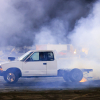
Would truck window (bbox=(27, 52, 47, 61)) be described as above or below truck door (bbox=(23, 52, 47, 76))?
above

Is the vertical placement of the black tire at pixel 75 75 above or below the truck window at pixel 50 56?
below

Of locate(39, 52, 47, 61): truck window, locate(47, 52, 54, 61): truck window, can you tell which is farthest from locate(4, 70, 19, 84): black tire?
locate(47, 52, 54, 61): truck window

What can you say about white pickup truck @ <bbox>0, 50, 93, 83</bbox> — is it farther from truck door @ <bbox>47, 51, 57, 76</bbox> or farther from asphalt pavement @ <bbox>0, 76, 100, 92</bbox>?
asphalt pavement @ <bbox>0, 76, 100, 92</bbox>

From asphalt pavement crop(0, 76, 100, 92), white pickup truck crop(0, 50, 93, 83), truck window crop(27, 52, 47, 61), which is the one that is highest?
truck window crop(27, 52, 47, 61)

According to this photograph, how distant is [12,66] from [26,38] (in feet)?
46.0

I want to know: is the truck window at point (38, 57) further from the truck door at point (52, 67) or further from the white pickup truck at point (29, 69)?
the truck door at point (52, 67)

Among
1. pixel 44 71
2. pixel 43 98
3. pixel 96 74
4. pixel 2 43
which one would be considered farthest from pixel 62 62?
pixel 2 43

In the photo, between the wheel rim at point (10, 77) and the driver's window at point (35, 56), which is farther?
the driver's window at point (35, 56)

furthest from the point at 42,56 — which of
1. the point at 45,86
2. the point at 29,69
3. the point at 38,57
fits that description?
the point at 45,86

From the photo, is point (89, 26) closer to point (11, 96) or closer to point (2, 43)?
point (11, 96)

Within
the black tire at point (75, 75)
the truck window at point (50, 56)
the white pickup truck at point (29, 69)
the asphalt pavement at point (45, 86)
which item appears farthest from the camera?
the black tire at point (75, 75)

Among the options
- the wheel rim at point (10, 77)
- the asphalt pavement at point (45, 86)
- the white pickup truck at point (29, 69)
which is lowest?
the asphalt pavement at point (45, 86)

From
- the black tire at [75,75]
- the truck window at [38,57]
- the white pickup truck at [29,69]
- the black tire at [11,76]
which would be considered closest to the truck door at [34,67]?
the white pickup truck at [29,69]

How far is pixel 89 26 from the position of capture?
13.8 metres
